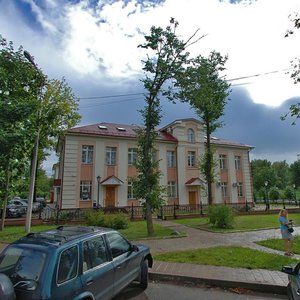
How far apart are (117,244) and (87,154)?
2220 centimetres

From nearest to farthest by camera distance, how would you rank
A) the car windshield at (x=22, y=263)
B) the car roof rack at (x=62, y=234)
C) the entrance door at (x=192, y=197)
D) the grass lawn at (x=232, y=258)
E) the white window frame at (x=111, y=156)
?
1. the car windshield at (x=22, y=263)
2. the car roof rack at (x=62, y=234)
3. the grass lawn at (x=232, y=258)
4. the white window frame at (x=111, y=156)
5. the entrance door at (x=192, y=197)

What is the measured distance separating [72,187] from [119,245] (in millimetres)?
21115

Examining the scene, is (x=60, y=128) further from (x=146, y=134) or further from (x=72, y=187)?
(x=146, y=134)

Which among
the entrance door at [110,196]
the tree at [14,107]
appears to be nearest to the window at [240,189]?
the entrance door at [110,196]

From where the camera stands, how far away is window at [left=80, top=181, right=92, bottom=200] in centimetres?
2578

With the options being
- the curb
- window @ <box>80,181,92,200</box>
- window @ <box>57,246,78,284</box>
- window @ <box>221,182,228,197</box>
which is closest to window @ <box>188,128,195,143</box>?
window @ <box>221,182,228,197</box>

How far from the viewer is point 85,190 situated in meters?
26.0

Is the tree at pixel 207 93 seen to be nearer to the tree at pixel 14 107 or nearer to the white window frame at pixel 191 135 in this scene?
the white window frame at pixel 191 135

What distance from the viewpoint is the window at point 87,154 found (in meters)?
26.6

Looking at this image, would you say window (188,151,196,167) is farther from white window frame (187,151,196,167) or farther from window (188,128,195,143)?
window (188,128,195,143)

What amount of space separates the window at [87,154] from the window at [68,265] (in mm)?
23066

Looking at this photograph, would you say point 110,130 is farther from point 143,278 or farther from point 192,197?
point 143,278

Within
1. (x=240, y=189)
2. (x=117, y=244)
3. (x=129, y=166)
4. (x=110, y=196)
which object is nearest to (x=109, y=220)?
(x=110, y=196)

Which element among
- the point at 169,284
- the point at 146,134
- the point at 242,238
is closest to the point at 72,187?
the point at 146,134
